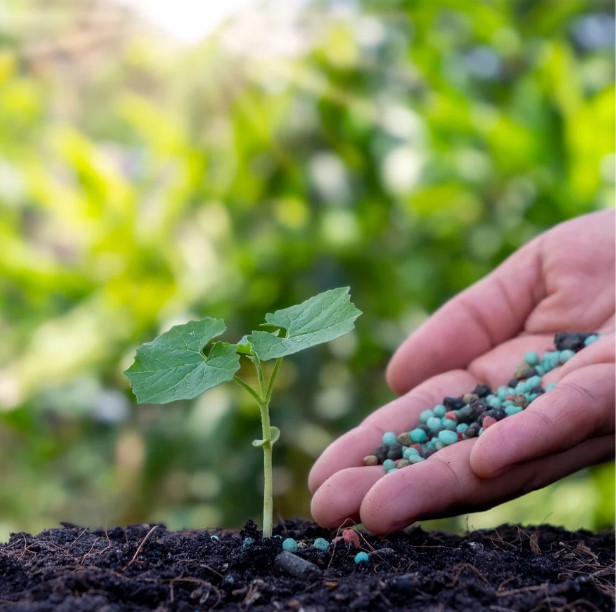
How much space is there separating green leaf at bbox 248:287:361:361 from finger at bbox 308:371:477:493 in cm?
29

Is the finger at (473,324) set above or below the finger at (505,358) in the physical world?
above

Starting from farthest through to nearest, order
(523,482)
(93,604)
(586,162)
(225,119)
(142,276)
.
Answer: (225,119) → (142,276) → (586,162) → (523,482) → (93,604)

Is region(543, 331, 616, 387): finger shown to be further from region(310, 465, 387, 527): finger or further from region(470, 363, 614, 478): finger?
region(310, 465, 387, 527): finger

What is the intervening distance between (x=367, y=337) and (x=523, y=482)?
1.39m

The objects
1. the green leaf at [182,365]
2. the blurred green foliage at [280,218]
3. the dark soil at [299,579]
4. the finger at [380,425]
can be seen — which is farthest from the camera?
the blurred green foliage at [280,218]

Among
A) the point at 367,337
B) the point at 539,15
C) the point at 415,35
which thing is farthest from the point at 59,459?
the point at 539,15

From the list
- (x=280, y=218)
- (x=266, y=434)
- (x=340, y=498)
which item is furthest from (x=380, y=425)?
(x=280, y=218)

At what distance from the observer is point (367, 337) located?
2488mm

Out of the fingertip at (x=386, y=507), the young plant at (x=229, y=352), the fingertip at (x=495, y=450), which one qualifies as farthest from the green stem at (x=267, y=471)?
the fingertip at (x=495, y=450)

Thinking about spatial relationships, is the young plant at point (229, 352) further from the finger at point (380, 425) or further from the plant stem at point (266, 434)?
the finger at point (380, 425)

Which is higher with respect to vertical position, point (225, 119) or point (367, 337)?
point (225, 119)

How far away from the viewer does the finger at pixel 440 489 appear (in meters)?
0.97

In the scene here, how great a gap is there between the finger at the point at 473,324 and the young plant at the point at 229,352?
0.53 metres

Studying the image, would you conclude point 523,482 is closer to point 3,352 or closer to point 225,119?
point 225,119
